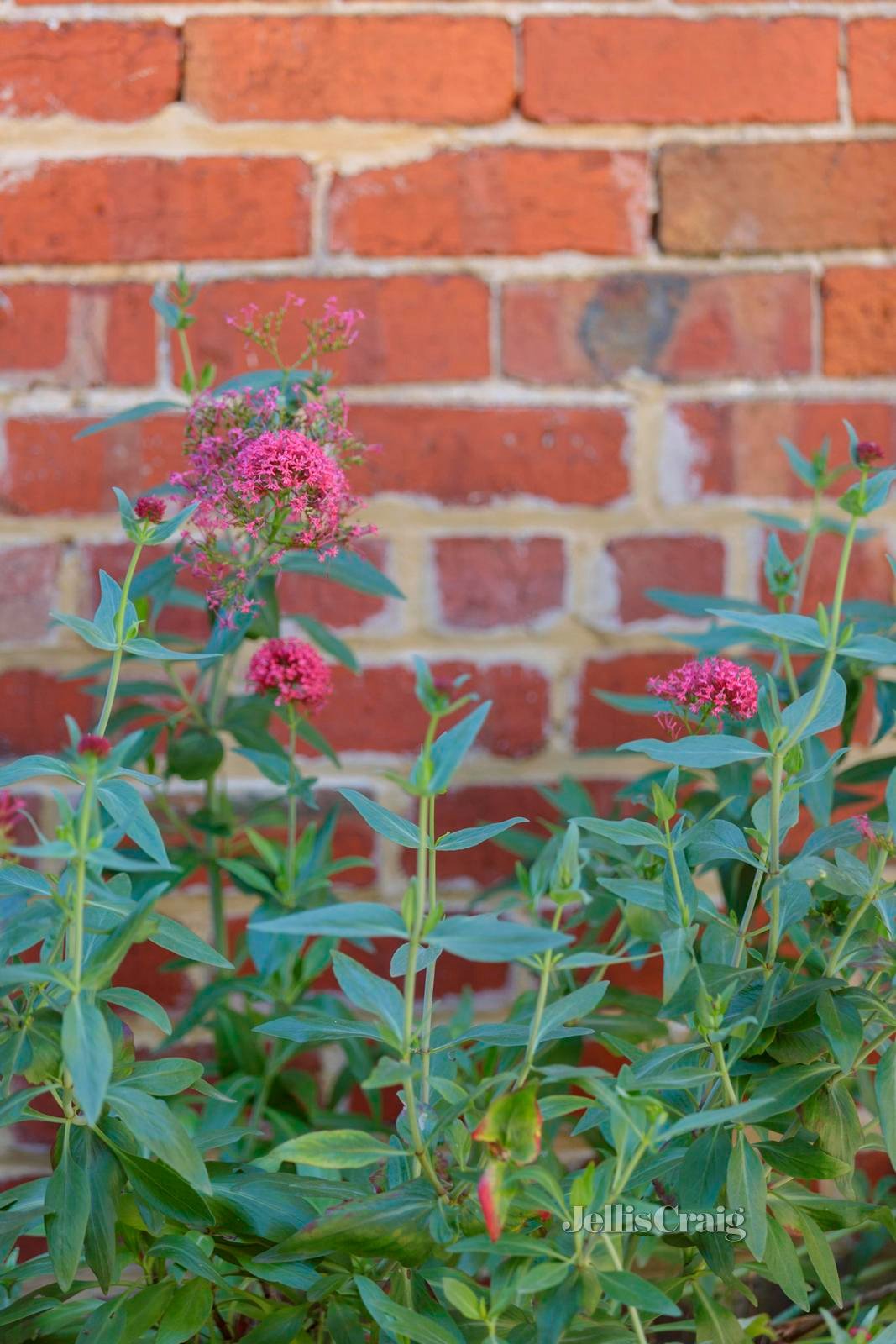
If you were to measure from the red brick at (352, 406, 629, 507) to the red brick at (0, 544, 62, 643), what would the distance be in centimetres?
27

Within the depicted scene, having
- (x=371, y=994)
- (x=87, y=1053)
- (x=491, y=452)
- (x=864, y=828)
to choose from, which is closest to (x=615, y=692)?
(x=491, y=452)

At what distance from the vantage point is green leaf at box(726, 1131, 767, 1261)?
20.5 inches

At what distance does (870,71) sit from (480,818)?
712 mm

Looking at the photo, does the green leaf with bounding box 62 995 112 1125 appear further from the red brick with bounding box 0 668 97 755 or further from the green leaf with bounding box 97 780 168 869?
the red brick with bounding box 0 668 97 755

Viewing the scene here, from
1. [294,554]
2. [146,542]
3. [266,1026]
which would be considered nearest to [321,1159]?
[266,1026]

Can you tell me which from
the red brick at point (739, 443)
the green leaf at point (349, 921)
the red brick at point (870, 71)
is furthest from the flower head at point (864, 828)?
the red brick at point (870, 71)

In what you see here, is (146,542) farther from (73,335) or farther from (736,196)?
(736,196)

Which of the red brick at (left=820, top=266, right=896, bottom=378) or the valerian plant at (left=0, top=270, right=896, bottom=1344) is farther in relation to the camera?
the red brick at (left=820, top=266, right=896, bottom=378)

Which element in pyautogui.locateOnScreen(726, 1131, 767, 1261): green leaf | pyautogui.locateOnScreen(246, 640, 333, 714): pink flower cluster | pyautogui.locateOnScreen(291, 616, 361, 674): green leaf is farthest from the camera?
pyautogui.locateOnScreen(291, 616, 361, 674): green leaf

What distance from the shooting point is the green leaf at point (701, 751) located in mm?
539

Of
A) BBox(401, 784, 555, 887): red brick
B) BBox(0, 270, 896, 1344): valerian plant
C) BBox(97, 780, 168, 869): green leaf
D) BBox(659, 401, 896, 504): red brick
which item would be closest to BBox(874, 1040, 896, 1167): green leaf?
BBox(0, 270, 896, 1344): valerian plant

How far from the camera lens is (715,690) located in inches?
24.5

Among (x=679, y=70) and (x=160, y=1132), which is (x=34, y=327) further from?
(x=160, y=1132)

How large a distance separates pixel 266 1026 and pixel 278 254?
0.67m
